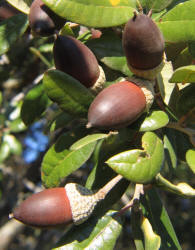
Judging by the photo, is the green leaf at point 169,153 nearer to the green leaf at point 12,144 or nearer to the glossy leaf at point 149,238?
the glossy leaf at point 149,238

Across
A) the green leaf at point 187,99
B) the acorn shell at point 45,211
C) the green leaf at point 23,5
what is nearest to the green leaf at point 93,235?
the acorn shell at point 45,211

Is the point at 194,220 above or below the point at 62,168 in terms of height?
below

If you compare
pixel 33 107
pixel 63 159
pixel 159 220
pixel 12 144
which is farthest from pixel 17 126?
pixel 159 220

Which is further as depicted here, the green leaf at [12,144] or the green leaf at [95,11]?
the green leaf at [12,144]

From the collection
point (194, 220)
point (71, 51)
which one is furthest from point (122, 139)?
point (194, 220)

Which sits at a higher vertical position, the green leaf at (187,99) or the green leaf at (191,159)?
the green leaf at (187,99)

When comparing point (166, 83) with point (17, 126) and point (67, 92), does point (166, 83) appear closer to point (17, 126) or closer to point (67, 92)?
point (67, 92)

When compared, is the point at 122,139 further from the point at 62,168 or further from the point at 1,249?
the point at 1,249
